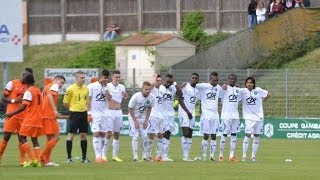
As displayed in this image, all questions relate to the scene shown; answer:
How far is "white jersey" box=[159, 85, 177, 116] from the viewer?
30938 millimetres

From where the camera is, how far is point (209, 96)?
31531 millimetres

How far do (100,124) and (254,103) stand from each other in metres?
4.25

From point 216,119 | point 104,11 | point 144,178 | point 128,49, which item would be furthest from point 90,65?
point 144,178

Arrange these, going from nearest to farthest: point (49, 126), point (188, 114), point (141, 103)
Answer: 1. point (49, 126)
2. point (141, 103)
3. point (188, 114)

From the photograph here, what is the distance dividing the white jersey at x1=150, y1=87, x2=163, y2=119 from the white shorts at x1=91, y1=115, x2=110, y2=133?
1.28 metres

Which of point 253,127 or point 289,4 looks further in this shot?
point 289,4

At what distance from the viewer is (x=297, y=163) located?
2964cm

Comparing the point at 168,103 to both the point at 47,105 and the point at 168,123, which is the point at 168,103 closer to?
the point at 168,123

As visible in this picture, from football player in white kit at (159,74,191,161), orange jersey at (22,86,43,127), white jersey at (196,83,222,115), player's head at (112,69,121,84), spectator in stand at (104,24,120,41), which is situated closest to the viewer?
orange jersey at (22,86,43,127)

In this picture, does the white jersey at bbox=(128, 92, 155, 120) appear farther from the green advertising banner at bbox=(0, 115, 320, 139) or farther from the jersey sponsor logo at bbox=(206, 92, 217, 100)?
the green advertising banner at bbox=(0, 115, 320, 139)

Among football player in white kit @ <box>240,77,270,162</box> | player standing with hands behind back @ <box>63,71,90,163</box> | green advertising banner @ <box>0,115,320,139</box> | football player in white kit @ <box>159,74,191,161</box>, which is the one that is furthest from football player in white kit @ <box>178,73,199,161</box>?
green advertising banner @ <box>0,115,320,139</box>

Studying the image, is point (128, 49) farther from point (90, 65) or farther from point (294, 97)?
point (294, 97)

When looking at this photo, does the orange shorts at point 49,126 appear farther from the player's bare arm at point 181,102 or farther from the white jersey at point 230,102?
the white jersey at point 230,102

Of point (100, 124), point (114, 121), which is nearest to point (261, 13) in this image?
point (114, 121)
